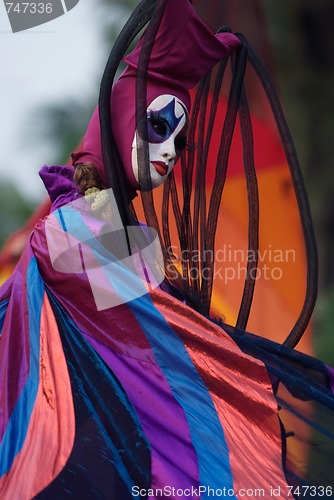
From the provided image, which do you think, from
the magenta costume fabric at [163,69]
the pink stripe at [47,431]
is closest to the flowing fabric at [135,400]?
the pink stripe at [47,431]

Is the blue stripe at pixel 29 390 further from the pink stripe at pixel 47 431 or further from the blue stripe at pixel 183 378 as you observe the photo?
the blue stripe at pixel 183 378

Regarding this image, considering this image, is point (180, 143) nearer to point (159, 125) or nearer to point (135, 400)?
point (159, 125)

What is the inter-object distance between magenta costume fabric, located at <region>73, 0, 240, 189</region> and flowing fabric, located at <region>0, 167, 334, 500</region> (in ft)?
0.80

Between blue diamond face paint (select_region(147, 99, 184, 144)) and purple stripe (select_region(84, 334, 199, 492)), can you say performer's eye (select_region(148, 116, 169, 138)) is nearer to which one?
blue diamond face paint (select_region(147, 99, 184, 144))

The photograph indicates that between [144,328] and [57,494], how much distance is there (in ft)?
1.25

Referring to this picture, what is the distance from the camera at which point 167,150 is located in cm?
163

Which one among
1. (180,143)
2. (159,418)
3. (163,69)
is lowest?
(159,418)

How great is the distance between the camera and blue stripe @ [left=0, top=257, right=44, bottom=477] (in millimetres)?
1222

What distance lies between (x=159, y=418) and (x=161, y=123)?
758 millimetres

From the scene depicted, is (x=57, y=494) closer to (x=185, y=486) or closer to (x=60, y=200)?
(x=185, y=486)

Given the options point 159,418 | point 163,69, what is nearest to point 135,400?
point 159,418

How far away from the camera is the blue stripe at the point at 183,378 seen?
Answer: 1.25 m

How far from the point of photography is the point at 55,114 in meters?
3.22

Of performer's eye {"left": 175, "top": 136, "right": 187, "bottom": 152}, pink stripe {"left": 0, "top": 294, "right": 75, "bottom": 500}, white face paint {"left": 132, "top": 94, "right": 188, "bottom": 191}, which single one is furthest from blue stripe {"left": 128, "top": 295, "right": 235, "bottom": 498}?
performer's eye {"left": 175, "top": 136, "right": 187, "bottom": 152}
